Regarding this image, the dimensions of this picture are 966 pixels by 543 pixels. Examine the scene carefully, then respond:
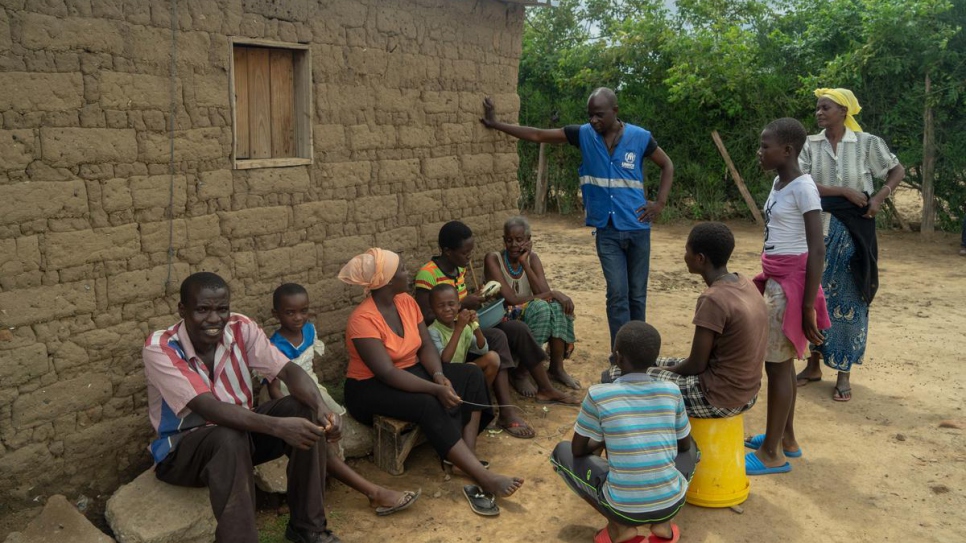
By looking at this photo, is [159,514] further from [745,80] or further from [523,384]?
[745,80]

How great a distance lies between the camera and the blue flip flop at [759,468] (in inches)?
184

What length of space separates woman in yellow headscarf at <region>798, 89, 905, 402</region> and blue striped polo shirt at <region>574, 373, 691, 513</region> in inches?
107

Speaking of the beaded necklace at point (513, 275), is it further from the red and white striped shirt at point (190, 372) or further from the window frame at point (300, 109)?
the red and white striped shirt at point (190, 372)

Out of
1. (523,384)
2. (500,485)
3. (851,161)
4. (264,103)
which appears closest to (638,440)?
(500,485)

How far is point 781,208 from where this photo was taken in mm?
4645

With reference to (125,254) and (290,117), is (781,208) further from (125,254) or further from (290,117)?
(125,254)

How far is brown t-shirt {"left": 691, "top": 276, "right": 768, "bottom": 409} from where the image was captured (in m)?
4.01

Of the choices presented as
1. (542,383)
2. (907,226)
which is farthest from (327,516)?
(907,226)

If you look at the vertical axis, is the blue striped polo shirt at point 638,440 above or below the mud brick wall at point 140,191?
below

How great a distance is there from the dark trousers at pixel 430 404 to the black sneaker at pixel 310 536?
2.64 feet

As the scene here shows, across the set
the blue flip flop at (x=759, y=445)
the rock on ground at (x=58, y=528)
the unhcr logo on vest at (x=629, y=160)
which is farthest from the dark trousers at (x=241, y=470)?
the unhcr logo on vest at (x=629, y=160)

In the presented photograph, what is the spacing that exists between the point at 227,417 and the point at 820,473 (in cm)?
328

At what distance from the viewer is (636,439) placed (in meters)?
3.58

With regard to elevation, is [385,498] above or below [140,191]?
below
